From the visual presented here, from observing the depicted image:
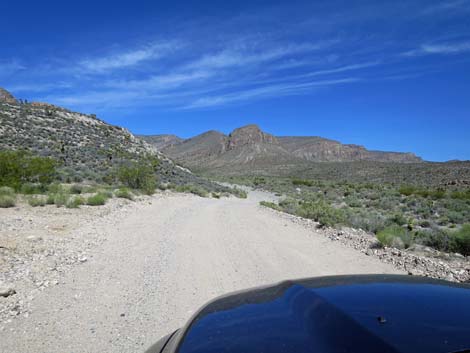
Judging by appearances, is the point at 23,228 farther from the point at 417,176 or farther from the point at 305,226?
the point at 417,176

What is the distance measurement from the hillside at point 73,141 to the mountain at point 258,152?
63163mm

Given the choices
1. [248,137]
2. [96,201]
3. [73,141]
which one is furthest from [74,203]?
[248,137]

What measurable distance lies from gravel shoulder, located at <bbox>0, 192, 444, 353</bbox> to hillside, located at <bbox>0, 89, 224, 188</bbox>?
16.4 metres

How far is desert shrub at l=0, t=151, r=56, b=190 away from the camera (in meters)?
17.3

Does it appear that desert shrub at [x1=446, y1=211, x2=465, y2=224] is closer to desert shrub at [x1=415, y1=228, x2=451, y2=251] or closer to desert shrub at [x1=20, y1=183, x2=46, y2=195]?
desert shrub at [x1=415, y1=228, x2=451, y2=251]

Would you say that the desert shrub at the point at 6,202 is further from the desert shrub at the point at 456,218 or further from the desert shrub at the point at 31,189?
the desert shrub at the point at 456,218

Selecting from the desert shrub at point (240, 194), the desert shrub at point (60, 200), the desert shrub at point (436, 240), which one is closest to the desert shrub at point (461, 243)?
the desert shrub at point (436, 240)

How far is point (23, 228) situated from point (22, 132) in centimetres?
3351

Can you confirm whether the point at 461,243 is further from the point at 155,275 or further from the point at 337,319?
the point at 337,319

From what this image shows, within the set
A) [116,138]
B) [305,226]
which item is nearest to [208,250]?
[305,226]

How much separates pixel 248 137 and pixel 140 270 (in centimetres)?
14762

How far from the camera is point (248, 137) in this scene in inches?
6024

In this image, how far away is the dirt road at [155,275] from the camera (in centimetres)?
431

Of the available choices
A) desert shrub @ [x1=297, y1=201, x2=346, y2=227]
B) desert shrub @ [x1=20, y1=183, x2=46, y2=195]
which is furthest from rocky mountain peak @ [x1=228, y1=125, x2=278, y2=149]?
desert shrub @ [x1=297, y1=201, x2=346, y2=227]
